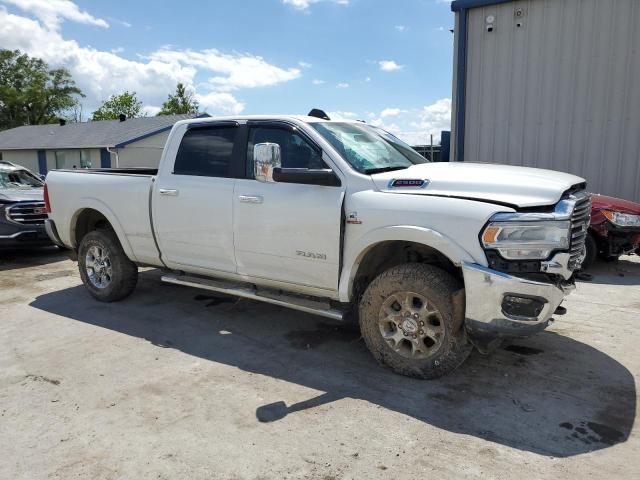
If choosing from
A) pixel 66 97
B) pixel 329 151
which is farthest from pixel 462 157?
pixel 66 97

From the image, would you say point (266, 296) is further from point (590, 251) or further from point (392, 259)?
point (590, 251)

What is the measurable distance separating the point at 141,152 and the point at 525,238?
32.6 m

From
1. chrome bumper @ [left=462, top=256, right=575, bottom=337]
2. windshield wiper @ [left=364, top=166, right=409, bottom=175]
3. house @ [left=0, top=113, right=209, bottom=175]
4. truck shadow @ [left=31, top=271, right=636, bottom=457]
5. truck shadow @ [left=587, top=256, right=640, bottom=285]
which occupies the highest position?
house @ [left=0, top=113, right=209, bottom=175]

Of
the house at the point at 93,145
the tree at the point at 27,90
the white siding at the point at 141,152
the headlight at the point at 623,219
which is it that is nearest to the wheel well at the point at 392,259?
the headlight at the point at 623,219

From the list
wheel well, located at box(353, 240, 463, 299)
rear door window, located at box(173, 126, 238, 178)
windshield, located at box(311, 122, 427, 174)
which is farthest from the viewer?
rear door window, located at box(173, 126, 238, 178)

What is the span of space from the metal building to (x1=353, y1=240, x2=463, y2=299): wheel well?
701 cm

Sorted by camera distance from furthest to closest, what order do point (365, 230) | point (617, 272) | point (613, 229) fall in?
point (617, 272)
point (613, 229)
point (365, 230)

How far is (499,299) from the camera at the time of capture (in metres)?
3.46

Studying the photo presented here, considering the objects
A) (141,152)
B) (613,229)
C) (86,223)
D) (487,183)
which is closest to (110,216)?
(86,223)

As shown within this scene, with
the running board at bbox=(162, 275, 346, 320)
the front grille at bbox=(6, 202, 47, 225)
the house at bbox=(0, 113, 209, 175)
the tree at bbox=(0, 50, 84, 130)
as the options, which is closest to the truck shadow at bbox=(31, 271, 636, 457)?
the running board at bbox=(162, 275, 346, 320)

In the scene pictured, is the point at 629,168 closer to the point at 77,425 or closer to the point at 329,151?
the point at 329,151

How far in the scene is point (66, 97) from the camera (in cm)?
5725

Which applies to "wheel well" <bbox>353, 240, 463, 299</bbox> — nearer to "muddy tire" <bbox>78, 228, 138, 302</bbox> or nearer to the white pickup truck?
the white pickup truck

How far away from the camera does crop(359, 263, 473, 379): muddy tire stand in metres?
3.75
